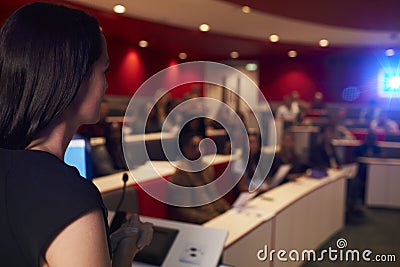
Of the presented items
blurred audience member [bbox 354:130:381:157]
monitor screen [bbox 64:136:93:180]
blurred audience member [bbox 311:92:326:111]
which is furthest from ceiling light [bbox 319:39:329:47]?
monitor screen [bbox 64:136:93:180]

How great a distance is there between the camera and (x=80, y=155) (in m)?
1.06

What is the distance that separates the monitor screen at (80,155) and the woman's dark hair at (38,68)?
515 mm

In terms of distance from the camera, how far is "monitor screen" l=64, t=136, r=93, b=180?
104cm

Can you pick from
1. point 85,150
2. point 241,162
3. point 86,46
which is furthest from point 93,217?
point 241,162

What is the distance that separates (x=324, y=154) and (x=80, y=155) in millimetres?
2927

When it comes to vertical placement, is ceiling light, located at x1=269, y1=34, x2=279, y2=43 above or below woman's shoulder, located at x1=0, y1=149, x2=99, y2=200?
above

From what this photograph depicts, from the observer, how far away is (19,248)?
46 centimetres

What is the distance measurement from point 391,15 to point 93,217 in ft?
11.3

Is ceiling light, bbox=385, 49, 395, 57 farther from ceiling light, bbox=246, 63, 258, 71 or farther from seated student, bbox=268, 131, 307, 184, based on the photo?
seated student, bbox=268, 131, 307, 184

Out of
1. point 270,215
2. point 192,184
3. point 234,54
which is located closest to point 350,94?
point 234,54

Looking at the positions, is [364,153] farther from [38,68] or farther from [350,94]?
[38,68]

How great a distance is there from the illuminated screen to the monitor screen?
493cm

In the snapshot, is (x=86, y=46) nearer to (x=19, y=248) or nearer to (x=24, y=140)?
(x=24, y=140)

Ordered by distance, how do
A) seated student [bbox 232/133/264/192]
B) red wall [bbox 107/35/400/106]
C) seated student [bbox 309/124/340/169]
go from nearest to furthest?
seated student [bbox 232/133/264/192]
seated student [bbox 309/124/340/169]
red wall [bbox 107/35/400/106]
